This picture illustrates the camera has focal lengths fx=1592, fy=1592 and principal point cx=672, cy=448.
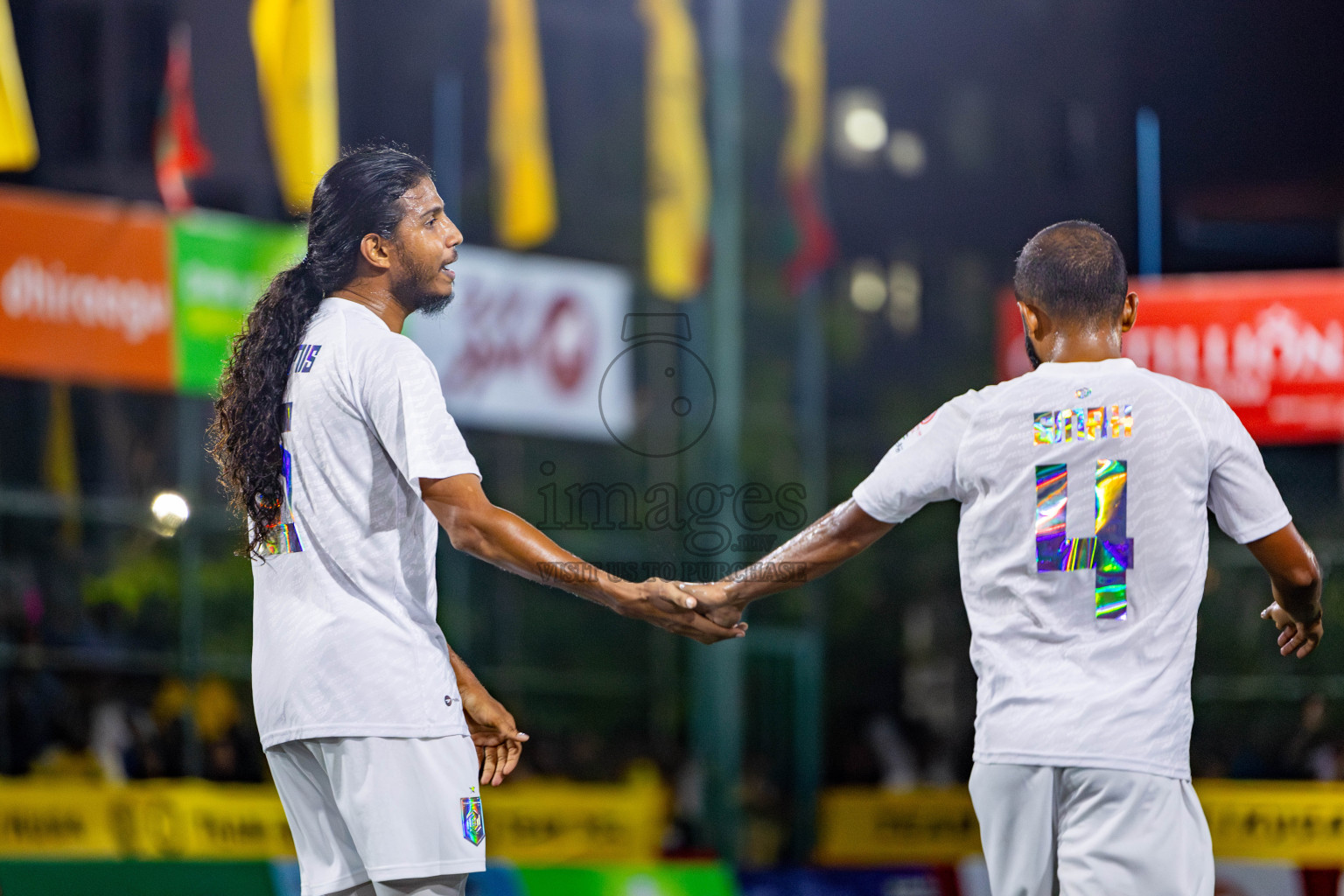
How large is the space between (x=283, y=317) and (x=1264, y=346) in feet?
24.8

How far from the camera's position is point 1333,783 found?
924cm

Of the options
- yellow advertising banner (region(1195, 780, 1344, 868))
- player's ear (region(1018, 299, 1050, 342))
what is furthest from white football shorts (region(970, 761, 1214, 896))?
yellow advertising banner (region(1195, 780, 1344, 868))

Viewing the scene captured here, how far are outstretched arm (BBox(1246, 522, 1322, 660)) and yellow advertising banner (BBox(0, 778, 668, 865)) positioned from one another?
570cm

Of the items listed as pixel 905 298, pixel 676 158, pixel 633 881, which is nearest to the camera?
pixel 633 881

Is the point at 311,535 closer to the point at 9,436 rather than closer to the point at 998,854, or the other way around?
the point at 998,854

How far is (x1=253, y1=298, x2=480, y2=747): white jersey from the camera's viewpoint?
3086 mm

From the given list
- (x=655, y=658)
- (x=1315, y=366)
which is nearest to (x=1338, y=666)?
(x=1315, y=366)

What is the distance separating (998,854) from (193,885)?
4.80m

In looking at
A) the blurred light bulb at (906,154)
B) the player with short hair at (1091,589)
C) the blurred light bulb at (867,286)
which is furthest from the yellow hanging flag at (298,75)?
the blurred light bulb at (906,154)

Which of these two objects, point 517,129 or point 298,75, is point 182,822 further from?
point 517,129

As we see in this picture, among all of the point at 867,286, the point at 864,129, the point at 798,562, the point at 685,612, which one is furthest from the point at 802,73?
the point at 864,129

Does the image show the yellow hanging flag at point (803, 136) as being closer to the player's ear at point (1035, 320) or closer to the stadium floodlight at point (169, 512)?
the stadium floodlight at point (169, 512)

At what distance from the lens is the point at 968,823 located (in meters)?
11.8

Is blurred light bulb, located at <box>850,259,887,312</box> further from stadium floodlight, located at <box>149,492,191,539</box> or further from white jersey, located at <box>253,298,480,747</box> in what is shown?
white jersey, located at <box>253,298,480,747</box>
